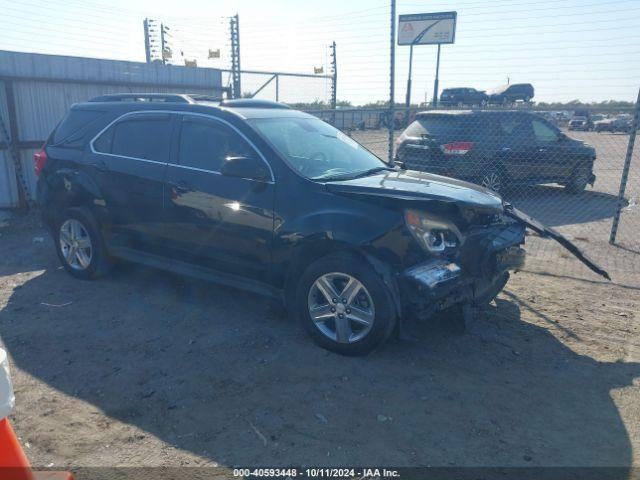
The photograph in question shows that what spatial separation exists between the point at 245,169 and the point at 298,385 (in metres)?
1.74

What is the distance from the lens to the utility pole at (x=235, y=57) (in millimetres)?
11242

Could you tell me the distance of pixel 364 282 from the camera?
12.8 feet

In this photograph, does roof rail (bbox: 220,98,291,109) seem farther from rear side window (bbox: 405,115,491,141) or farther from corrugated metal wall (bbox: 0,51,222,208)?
corrugated metal wall (bbox: 0,51,222,208)

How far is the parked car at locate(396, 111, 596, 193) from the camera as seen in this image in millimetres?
9688

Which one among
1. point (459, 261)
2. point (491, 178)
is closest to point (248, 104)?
point (459, 261)

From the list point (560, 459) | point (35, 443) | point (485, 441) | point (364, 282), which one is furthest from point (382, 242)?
point (35, 443)

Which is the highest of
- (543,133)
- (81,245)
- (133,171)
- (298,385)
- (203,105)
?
(203,105)

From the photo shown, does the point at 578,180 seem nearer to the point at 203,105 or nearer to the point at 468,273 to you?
the point at 468,273

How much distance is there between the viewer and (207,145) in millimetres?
4828

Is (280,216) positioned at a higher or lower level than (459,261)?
higher

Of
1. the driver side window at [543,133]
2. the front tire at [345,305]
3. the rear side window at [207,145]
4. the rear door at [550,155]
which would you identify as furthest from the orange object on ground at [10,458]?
the driver side window at [543,133]

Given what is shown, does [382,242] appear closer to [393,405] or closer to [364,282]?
[364,282]

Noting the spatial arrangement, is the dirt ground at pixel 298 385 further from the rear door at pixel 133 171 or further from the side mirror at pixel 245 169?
the side mirror at pixel 245 169

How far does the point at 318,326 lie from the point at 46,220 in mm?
3663
